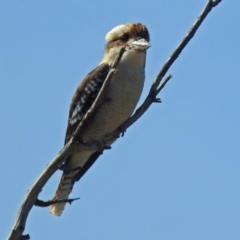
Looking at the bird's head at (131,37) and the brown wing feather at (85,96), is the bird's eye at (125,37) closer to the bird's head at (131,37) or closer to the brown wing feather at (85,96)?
the bird's head at (131,37)

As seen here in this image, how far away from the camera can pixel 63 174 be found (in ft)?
21.2

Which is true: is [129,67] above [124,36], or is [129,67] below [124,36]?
below

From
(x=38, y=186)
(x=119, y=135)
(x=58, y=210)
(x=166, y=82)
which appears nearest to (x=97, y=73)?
(x=119, y=135)

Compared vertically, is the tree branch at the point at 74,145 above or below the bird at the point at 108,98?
below

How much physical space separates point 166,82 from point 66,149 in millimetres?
749

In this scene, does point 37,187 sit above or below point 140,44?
below

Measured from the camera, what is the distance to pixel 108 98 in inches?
243

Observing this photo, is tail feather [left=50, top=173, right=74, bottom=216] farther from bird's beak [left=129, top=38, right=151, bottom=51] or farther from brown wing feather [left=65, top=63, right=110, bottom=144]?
bird's beak [left=129, top=38, right=151, bottom=51]

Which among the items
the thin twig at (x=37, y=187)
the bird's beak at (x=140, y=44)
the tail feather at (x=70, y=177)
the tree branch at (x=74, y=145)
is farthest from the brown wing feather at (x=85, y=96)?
the thin twig at (x=37, y=187)

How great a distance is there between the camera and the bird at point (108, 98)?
20.4 ft

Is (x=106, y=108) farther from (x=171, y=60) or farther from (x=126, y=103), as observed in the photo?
(x=171, y=60)

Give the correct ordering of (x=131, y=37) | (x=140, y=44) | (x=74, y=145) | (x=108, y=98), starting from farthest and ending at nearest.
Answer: (x=131, y=37) → (x=140, y=44) → (x=108, y=98) → (x=74, y=145)

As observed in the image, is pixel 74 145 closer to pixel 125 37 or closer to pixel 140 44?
pixel 140 44

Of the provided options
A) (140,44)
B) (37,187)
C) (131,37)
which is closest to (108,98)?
(140,44)
